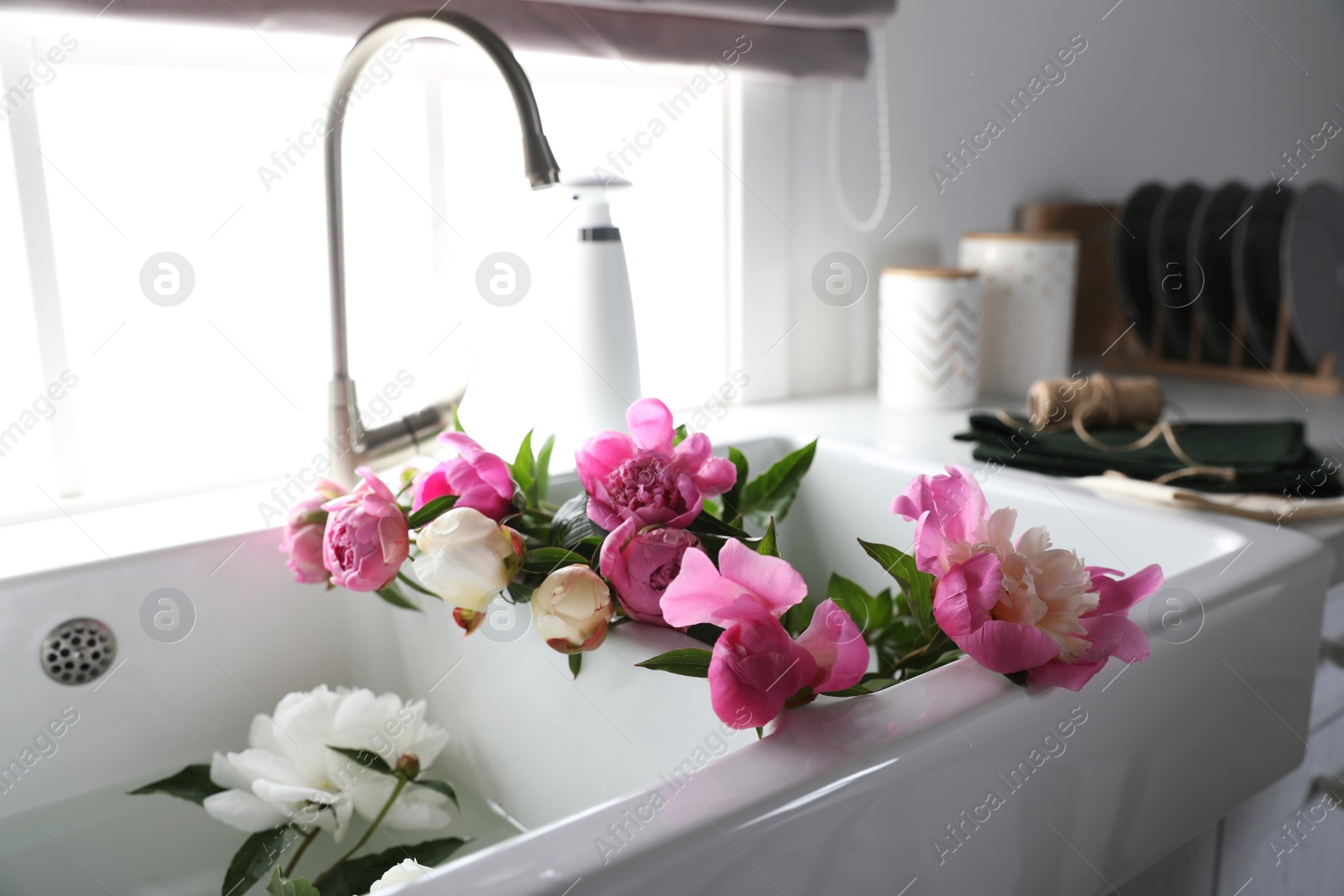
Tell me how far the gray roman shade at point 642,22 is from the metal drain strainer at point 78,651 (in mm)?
461

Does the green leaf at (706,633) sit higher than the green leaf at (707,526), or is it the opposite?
the green leaf at (707,526)

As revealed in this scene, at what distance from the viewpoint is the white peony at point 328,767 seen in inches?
23.4

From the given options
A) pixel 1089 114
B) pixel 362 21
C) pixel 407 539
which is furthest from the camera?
pixel 1089 114

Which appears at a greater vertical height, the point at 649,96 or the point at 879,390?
the point at 649,96

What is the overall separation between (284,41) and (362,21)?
0.11 meters

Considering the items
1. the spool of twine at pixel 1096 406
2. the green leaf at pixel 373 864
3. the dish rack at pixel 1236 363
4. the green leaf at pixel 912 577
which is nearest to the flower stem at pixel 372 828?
the green leaf at pixel 373 864

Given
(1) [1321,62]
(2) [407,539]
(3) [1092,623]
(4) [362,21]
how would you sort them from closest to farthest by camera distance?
(3) [1092,623] < (2) [407,539] < (4) [362,21] < (1) [1321,62]

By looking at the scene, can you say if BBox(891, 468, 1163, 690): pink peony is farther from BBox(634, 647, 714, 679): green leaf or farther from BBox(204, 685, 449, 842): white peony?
BBox(204, 685, 449, 842): white peony

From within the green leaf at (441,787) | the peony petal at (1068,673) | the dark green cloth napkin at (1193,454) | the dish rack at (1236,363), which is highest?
the peony petal at (1068,673)

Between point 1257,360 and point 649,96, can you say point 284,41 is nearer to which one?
point 649,96

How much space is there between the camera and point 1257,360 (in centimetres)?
136

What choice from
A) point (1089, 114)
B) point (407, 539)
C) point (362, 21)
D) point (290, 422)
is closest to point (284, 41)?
point (362, 21)

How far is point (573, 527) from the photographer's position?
588 mm

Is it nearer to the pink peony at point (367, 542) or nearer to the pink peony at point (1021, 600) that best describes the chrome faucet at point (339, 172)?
the pink peony at point (367, 542)
